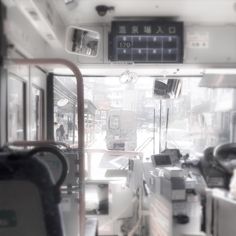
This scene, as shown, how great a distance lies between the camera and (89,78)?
3.27 meters

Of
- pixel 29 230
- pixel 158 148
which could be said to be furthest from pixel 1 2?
pixel 158 148

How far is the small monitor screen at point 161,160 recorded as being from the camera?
297cm

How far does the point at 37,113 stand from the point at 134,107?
2.88 feet

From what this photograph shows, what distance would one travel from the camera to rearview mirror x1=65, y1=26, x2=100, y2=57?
9.41ft

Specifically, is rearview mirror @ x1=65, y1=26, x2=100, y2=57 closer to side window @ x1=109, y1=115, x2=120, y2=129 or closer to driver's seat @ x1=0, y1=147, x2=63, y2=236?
side window @ x1=109, y1=115, x2=120, y2=129

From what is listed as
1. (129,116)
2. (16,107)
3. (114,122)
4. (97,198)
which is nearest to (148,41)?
(129,116)

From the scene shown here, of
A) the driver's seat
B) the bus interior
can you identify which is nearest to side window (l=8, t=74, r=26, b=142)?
the bus interior

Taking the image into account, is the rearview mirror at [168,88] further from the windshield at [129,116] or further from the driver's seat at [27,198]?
the driver's seat at [27,198]

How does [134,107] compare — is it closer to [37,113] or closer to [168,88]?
[168,88]

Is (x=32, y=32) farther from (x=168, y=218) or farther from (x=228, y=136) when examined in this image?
(x=168, y=218)

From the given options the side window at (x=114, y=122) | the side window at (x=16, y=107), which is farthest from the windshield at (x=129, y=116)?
the side window at (x=16, y=107)

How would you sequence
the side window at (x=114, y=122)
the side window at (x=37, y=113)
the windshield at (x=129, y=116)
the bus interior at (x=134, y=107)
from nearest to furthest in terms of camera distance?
the bus interior at (x=134, y=107)
the side window at (x=37, y=113)
the windshield at (x=129, y=116)
the side window at (x=114, y=122)

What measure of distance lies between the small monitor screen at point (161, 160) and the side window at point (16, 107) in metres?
1.28

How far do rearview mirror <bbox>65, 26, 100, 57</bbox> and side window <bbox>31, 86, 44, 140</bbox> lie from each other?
0.47 m
